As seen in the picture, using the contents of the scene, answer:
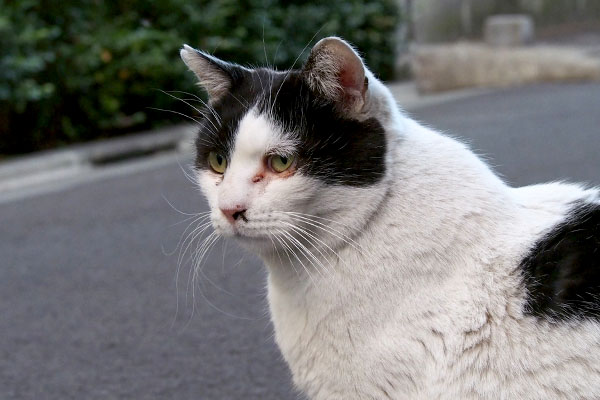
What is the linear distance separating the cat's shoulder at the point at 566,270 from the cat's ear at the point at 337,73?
49 cm

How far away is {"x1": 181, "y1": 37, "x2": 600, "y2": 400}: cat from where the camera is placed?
1.63m

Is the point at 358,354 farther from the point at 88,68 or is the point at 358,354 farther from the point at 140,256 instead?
the point at 88,68

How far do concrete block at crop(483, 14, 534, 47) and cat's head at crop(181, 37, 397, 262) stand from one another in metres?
8.52

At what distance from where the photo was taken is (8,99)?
6465 mm

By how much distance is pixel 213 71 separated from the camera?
1934mm

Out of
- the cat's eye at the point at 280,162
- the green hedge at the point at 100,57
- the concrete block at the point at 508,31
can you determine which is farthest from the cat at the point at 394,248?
the concrete block at the point at 508,31

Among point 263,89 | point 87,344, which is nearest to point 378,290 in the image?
point 263,89

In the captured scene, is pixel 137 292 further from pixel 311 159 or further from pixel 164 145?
pixel 164 145

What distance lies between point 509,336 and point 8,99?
18.6 ft

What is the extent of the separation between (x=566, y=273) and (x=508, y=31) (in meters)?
8.72

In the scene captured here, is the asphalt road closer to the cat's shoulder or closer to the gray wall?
the cat's shoulder

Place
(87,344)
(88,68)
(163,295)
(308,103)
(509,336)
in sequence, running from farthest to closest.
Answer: (88,68)
(163,295)
(87,344)
(308,103)
(509,336)

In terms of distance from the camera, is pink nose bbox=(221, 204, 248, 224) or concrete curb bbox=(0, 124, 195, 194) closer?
pink nose bbox=(221, 204, 248, 224)

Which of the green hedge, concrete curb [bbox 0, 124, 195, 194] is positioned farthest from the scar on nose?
the green hedge
